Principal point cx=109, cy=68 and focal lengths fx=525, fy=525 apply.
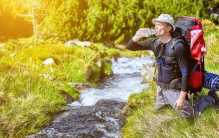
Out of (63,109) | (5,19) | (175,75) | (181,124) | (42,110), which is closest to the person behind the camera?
(175,75)

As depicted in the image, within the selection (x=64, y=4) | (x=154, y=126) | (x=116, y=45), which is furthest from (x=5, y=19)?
(x=154, y=126)

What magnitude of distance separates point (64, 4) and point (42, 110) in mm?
9270

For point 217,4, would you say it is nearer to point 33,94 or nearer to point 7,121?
point 33,94

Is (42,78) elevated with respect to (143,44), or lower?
lower

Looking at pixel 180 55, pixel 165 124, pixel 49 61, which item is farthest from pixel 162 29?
pixel 49 61

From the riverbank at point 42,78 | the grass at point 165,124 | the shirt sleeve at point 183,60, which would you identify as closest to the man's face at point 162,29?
the shirt sleeve at point 183,60

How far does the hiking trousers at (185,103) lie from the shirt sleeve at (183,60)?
401 millimetres

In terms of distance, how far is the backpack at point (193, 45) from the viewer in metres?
6.58

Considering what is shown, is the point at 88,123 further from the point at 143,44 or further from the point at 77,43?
the point at 77,43

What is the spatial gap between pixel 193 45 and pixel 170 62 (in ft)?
1.19

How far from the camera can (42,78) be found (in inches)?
442

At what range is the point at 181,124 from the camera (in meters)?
7.28

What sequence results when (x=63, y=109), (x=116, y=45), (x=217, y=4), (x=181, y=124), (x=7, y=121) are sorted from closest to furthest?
1. (x=181, y=124)
2. (x=7, y=121)
3. (x=63, y=109)
4. (x=116, y=45)
5. (x=217, y=4)

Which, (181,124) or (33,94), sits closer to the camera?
(181,124)
